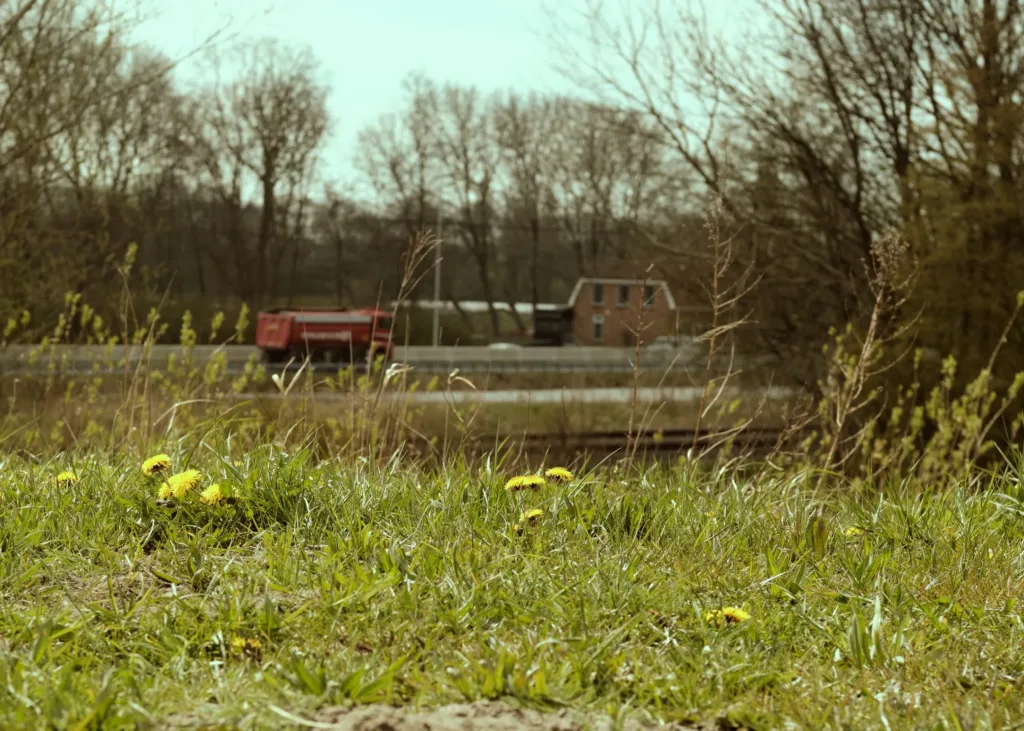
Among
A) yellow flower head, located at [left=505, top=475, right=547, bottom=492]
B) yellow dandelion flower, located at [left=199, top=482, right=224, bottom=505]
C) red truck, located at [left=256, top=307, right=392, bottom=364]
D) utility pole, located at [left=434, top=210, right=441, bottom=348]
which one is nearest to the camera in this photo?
yellow dandelion flower, located at [left=199, top=482, right=224, bottom=505]

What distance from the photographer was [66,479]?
3385 mm

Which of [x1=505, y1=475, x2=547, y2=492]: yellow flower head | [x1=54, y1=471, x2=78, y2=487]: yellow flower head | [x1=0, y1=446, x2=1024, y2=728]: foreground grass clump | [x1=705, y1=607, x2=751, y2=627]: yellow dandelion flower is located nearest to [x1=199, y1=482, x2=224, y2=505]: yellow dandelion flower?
[x1=0, y1=446, x2=1024, y2=728]: foreground grass clump

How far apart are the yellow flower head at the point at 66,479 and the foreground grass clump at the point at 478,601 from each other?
0.05 feet

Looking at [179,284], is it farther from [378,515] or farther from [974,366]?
[378,515]

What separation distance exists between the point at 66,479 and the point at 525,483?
1.57 m

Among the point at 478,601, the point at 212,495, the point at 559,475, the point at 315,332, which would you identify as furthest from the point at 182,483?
the point at 315,332

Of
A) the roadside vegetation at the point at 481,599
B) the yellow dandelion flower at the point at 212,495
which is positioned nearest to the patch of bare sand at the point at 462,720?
the roadside vegetation at the point at 481,599

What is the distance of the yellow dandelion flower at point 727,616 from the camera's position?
2.48m

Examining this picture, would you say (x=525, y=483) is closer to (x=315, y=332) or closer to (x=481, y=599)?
(x=481, y=599)

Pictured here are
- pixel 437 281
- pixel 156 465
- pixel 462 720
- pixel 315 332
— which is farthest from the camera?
pixel 437 281

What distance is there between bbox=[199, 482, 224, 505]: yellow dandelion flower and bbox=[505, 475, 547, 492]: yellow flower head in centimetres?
94

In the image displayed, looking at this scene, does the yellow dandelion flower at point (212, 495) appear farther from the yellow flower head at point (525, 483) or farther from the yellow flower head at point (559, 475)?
the yellow flower head at point (559, 475)

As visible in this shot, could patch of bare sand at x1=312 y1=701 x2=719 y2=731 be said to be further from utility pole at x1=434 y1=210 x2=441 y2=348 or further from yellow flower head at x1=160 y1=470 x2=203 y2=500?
utility pole at x1=434 y1=210 x2=441 y2=348

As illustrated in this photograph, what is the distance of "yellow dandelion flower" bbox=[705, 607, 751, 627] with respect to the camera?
8.13 ft
